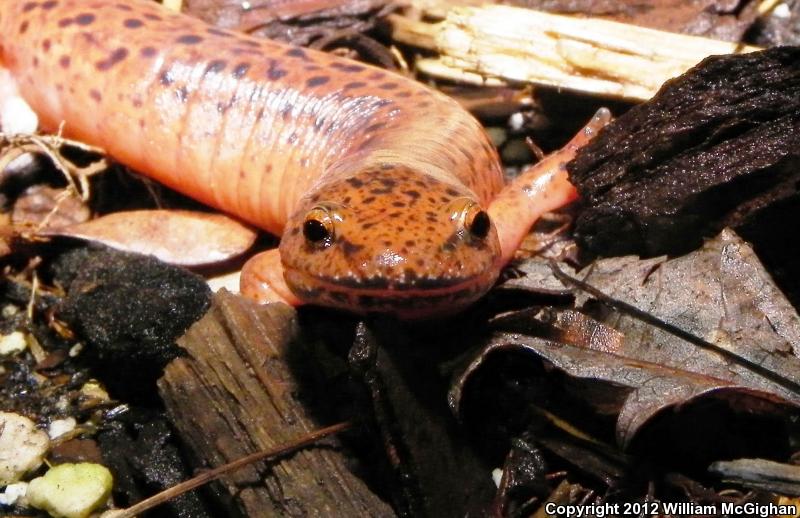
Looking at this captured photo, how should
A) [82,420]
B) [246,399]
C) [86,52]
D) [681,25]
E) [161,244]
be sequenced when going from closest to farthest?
[246,399], [82,420], [161,244], [681,25], [86,52]

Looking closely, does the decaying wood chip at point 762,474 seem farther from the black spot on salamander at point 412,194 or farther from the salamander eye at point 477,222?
the black spot on salamander at point 412,194

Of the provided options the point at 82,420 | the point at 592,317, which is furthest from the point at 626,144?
the point at 82,420

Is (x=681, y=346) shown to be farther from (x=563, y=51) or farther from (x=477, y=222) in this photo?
(x=563, y=51)

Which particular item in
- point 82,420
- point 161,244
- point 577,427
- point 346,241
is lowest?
point 82,420

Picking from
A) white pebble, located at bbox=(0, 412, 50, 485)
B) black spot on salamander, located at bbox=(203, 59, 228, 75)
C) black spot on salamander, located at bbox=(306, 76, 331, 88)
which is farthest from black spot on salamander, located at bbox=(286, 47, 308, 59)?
white pebble, located at bbox=(0, 412, 50, 485)

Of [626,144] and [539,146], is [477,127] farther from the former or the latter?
[626,144]

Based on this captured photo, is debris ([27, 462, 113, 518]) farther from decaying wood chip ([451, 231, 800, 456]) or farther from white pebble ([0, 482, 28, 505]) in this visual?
decaying wood chip ([451, 231, 800, 456])

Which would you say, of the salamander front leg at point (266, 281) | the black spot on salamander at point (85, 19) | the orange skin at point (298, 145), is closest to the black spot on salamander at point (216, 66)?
the orange skin at point (298, 145)
